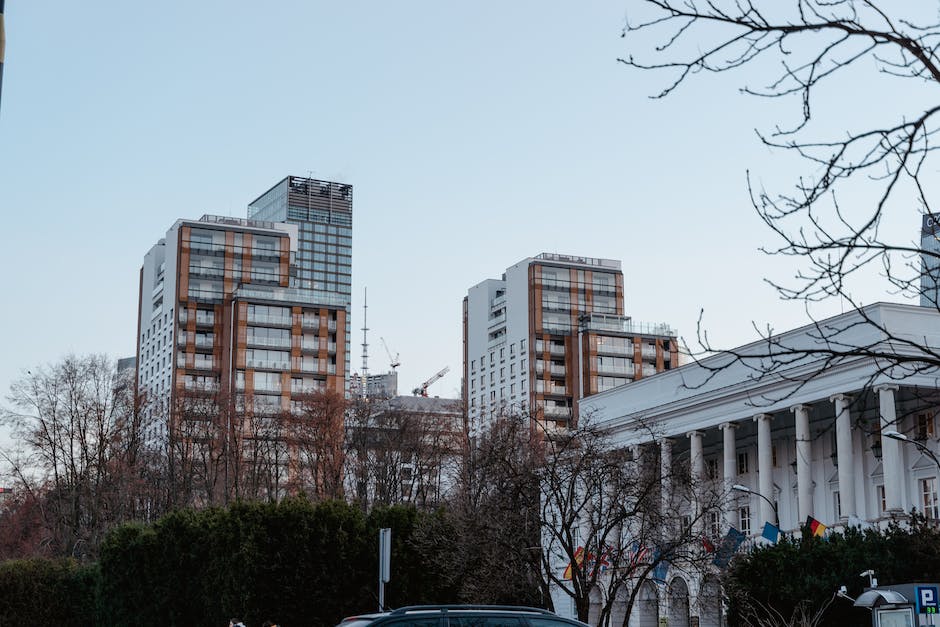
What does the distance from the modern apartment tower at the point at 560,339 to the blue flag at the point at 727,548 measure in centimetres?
9197

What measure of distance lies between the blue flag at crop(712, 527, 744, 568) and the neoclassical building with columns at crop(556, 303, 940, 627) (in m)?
5.48

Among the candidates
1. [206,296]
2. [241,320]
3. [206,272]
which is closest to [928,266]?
[241,320]

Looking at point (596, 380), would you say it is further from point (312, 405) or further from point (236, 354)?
point (312, 405)

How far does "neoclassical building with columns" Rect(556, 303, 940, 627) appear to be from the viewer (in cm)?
5300

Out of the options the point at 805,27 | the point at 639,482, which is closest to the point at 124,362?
the point at 639,482

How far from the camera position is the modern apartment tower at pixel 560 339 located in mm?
138125

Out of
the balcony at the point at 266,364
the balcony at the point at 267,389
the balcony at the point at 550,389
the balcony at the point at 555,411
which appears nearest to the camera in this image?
the balcony at the point at 267,389

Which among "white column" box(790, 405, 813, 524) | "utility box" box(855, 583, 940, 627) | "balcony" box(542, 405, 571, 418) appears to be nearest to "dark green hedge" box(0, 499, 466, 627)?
"utility box" box(855, 583, 940, 627)

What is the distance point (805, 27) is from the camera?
821 cm

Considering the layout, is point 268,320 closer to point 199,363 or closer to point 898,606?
point 199,363

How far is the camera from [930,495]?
185 ft

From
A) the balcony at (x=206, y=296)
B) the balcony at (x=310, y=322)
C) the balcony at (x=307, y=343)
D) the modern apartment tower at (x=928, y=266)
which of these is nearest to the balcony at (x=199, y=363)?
the balcony at (x=206, y=296)

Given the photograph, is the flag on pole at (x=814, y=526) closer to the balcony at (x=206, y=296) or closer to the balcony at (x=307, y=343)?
the balcony at (x=307, y=343)

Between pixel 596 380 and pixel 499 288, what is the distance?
24.2 m
